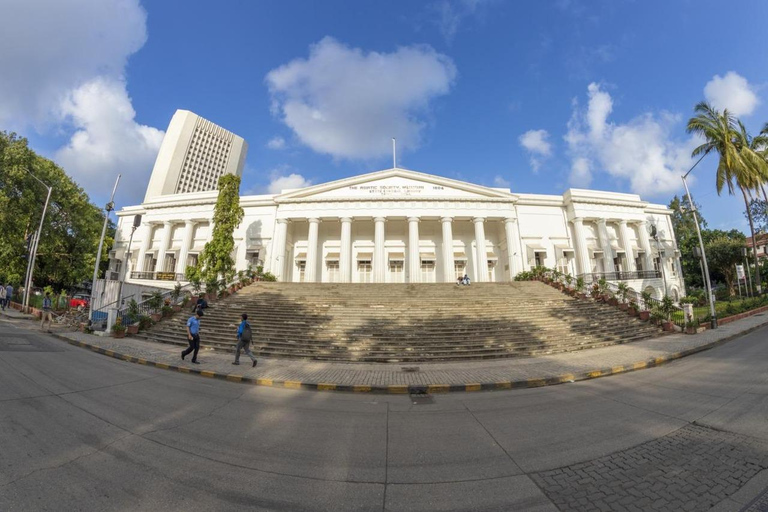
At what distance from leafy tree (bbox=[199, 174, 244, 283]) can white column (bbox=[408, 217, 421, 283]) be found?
1465cm

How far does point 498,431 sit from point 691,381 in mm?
5782

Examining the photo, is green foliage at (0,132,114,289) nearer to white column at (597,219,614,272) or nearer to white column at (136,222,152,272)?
white column at (136,222,152,272)

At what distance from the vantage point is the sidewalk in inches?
287

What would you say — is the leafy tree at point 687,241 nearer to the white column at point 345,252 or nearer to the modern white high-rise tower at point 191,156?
the white column at point 345,252

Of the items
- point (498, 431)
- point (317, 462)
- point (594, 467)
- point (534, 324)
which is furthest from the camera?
point (534, 324)

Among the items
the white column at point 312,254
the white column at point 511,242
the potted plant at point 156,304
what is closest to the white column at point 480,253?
the white column at point 511,242

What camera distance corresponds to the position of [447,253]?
91.0 feet

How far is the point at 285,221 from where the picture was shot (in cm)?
2981

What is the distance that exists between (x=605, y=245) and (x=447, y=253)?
17.0 meters

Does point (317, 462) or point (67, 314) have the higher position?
point (67, 314)

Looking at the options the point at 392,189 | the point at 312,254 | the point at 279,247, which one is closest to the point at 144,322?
the point at 312,254

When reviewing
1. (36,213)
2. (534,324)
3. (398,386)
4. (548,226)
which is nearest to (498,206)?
(548,226)

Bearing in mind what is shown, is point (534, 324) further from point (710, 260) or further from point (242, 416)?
point (710, 260)

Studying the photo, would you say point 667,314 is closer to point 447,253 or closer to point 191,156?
point 447,253
